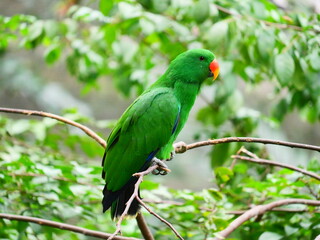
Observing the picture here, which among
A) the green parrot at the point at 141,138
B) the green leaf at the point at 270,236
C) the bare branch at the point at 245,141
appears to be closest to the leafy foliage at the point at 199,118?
the green leaf at the point at 270,236

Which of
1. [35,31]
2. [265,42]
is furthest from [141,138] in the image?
[35,31]

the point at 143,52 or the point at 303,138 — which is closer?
the point at 143,52

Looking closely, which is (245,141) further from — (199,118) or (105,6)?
(199,118)

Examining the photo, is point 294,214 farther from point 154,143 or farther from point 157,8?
point 157,8

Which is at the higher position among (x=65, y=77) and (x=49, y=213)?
(x=49, y=213)

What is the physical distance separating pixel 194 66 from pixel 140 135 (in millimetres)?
435

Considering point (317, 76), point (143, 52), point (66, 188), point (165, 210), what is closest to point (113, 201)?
point (66, 188)

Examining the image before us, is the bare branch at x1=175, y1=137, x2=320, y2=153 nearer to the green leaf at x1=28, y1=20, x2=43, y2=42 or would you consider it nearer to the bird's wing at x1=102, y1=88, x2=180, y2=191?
the bird's wing at x1=102, y1=88, x2=180, y2=191

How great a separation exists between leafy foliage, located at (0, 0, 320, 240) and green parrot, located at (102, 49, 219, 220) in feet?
0.43

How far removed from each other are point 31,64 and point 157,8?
4.29 m

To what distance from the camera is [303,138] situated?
6527 millimetres

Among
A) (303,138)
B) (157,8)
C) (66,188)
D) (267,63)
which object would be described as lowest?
(303,138)

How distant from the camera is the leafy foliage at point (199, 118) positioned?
2.06 metres

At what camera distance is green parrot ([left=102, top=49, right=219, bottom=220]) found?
2.01 meters
